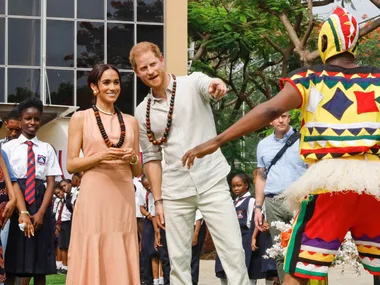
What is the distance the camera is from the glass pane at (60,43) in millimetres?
25547

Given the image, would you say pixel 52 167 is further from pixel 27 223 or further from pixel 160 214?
pixel 160 214

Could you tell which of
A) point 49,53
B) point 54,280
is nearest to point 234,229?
point 54,280

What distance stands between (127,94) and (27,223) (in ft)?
52.0

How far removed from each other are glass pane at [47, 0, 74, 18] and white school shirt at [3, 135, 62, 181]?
51.4 feet

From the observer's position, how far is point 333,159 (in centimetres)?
607

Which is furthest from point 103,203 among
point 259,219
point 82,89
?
point 82,89

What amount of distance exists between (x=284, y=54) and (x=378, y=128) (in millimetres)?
21666

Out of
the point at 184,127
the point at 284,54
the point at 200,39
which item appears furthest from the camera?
the point at 200,39

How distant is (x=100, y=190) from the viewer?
827 centimetres

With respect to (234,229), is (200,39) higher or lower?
higher

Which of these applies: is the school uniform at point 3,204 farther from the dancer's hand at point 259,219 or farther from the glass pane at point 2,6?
the glass pane at point 2,6

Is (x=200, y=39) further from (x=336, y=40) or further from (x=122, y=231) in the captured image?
(x=336, y=40)

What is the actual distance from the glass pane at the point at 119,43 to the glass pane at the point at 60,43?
37.5 inches

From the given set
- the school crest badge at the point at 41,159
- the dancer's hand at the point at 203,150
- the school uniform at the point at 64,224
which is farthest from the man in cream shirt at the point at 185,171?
the school uniform at the point at 64,224
